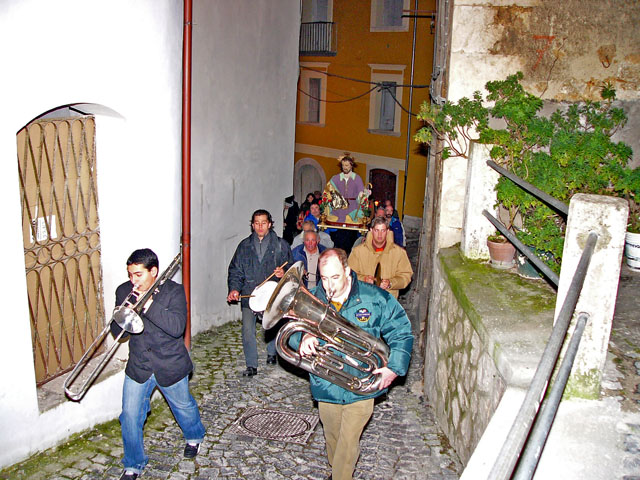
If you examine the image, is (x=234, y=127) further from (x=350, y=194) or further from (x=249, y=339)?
(x=249, y=339)

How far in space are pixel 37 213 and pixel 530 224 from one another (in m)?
3.90

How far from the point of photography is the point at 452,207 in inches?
284

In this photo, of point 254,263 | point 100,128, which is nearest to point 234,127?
point 254,263

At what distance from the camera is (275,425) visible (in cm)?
666

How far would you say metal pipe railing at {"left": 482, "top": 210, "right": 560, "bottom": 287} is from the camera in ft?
15.4

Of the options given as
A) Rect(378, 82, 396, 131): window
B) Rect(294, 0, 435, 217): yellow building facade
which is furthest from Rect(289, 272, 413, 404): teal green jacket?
Rect(378, 82, 396, 131): window

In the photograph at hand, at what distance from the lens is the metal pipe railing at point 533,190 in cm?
407

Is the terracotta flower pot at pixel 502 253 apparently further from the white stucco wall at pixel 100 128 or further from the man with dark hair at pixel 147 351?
the white stucco wall at pixel 100 128

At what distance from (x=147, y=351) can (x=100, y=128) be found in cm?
206

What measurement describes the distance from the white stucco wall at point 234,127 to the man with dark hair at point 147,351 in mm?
3860

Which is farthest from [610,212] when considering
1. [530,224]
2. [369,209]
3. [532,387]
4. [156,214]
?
[369,209]

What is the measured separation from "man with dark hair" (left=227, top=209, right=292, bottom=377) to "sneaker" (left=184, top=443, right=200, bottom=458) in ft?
6.49

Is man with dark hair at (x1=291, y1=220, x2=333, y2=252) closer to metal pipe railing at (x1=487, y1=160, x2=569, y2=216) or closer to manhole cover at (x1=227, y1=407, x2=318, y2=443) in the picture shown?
manhole cover at (x1=227, y1=407, x2=318, y2=443)

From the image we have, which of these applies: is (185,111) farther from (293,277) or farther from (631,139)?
(631,139)
